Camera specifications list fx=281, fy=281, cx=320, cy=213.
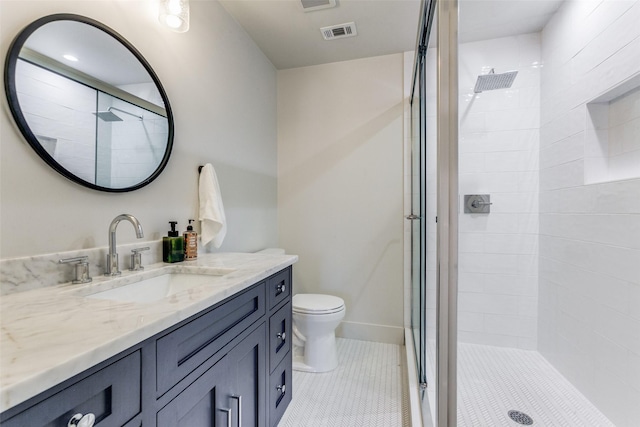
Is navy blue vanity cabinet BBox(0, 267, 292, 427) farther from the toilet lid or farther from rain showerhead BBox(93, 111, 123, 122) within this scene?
rain showerhead BBox(93, 111, 123, 122)

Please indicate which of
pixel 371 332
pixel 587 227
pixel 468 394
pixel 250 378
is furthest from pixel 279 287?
pixel 587 227

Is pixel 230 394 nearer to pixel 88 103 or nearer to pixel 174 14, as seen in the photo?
pixel 88 103

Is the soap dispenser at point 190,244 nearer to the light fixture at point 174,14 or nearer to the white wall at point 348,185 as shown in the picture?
the light fixture at point 174,14

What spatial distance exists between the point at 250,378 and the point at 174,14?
5.18ft

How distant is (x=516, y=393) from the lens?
154 centimetres

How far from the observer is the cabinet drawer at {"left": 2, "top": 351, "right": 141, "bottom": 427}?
1.43 ft

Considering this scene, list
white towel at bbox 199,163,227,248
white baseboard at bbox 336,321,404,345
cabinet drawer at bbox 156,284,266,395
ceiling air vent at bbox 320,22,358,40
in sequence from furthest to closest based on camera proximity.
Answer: white baseboard at bbox 336,321,404,345 → ceiling air vent at bbox 320,22,358,40 → white towel at bbox 199,163,227,248 → cabinet drawer at bbox 156,284,266,395

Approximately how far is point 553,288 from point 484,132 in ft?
3.62

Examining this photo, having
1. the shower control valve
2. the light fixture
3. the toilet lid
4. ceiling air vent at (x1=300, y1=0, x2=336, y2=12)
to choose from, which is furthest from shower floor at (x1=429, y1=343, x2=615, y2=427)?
ceiling air vent at (x1=300, y1=0, x2=336, y2=12)

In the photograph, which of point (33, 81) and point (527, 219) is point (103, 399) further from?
point (527, 219)

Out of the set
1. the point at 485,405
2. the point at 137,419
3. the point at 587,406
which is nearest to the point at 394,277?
the point at 485,405

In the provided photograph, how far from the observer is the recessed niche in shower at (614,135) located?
126 centimetres

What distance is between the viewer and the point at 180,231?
146 cm

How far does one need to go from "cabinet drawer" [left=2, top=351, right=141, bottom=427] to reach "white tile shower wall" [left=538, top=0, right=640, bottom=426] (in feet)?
5.91
